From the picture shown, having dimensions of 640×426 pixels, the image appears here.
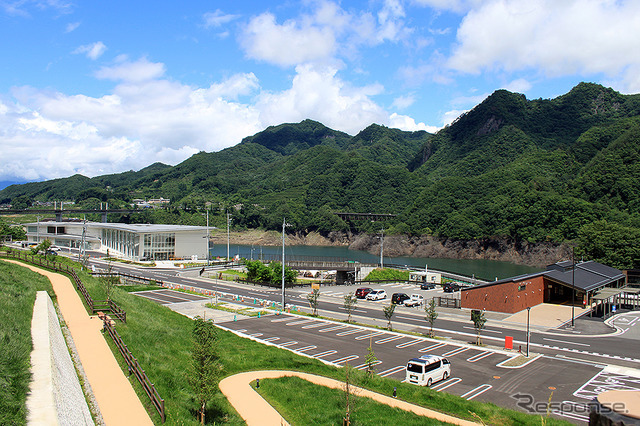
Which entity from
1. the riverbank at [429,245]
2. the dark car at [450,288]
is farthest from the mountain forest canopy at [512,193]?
the dark car at [450,288]

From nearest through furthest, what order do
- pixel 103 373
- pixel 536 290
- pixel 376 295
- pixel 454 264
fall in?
1. pixel 103 373
2. pixel 536 290
3. pixel 376 295
4. pixel 454 264

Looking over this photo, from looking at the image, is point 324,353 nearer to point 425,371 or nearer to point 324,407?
point 425,371

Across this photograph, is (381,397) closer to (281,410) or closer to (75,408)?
(281,410)

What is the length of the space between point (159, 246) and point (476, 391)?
68.9 meters

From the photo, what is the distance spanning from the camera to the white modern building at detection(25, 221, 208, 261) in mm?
76000

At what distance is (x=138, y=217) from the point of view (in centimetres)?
16138

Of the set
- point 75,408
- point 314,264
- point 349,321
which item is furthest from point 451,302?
point 75,408

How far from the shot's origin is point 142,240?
75312 millimetres

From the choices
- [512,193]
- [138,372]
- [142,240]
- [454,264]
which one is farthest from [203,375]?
[512,193]

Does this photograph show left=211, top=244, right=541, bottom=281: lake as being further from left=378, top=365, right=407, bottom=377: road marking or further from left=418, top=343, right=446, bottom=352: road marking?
left=378, top=365, right=407, bottom=377: road marking

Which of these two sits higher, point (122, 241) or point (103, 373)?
point (103, 373)

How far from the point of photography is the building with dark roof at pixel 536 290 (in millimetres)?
38688

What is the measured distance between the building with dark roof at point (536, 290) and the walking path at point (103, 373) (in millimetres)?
32002

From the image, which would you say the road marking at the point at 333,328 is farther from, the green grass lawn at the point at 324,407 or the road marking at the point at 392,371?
the green grass lawn at the point at 324,407
